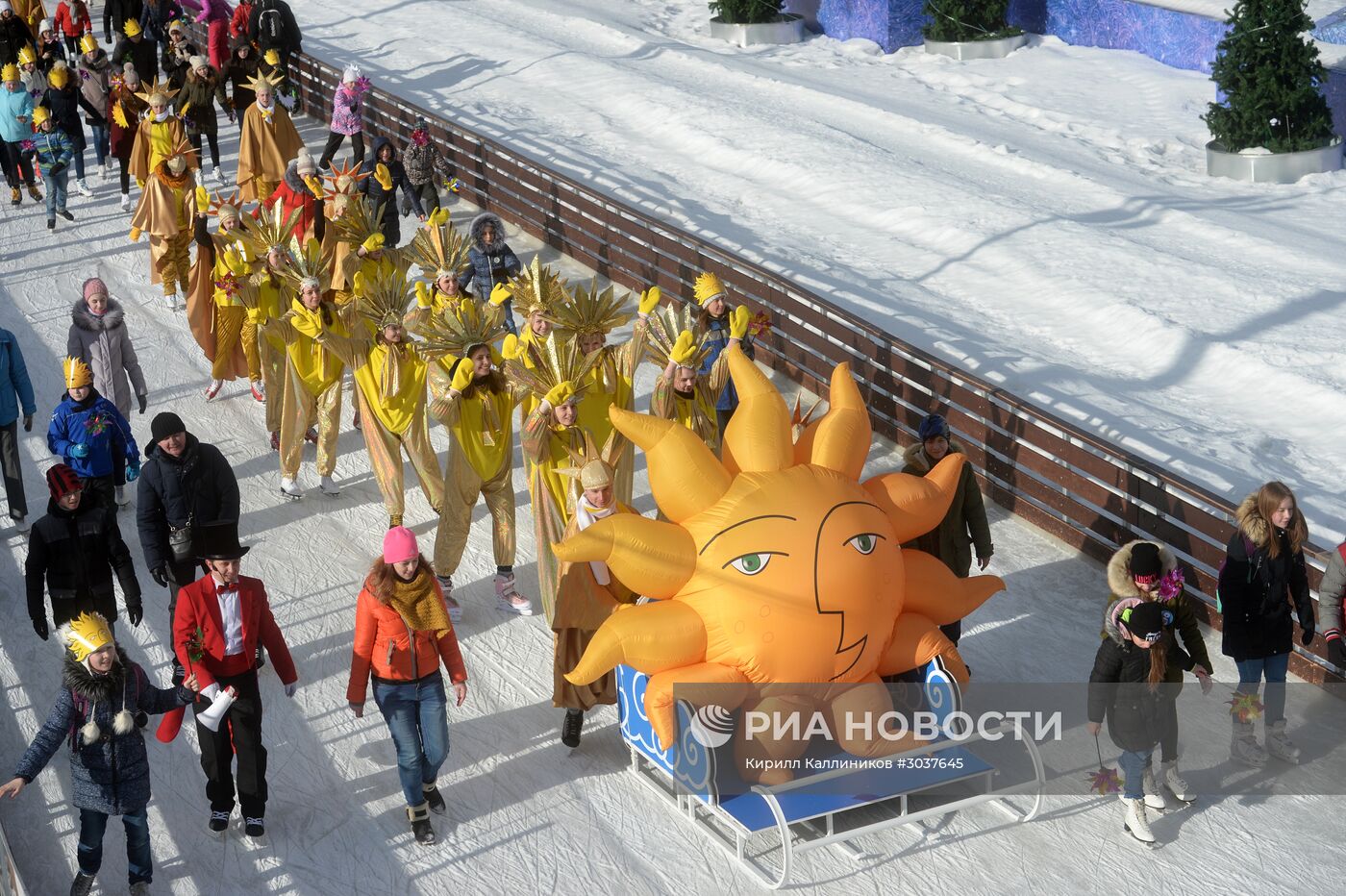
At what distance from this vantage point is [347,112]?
17.5 meters

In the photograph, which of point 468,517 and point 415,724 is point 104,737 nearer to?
point 415,724

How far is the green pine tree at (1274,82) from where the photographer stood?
60.0 ft

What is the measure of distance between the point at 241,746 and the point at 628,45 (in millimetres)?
19057

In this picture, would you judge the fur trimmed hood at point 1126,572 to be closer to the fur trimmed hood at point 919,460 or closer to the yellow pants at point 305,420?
the fur trimmed hood at point 919,460

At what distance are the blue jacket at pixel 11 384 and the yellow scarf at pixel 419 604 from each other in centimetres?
437

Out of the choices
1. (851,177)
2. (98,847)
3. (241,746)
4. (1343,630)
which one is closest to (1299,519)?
(1343,630)

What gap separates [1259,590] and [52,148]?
13.3m

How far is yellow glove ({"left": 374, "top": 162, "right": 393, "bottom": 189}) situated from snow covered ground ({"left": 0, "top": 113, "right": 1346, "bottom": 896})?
4942 mm

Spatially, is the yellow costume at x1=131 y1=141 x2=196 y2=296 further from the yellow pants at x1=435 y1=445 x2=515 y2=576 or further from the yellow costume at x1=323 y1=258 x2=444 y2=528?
the yellow pants at x1=435 y1=445 x2=515 y2=576

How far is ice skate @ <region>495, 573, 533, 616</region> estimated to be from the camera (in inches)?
399

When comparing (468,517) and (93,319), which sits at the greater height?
(93,319)

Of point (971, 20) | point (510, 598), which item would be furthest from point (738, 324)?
point (971, 20)

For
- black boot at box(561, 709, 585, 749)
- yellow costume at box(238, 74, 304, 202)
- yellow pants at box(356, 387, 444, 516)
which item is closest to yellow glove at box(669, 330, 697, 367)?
yellow pants at box(356, 387, 444, 516)

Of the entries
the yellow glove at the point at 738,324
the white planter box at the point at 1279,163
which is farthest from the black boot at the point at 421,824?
the white planter box at the point at 1279,163
